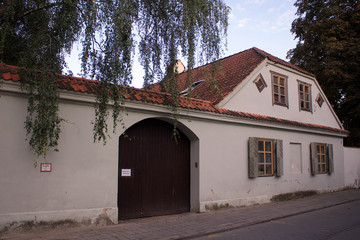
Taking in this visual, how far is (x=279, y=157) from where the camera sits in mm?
11828

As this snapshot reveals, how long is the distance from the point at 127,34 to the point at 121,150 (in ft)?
11.1

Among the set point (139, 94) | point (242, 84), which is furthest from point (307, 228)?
point (242, 84)

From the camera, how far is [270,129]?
38.9ft

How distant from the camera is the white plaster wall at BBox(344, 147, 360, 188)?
16389 millimetres

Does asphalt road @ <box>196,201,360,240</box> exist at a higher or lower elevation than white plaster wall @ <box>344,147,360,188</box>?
lower

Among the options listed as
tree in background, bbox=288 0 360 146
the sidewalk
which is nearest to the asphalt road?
the sidewalk

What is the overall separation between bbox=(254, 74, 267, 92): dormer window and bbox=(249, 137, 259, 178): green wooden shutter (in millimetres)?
2329

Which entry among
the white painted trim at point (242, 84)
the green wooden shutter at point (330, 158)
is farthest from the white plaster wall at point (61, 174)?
the green wooden shutter at point (330, 158)

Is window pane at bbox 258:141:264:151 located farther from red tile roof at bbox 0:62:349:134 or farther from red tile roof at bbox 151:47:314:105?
red tile roof at bbox 151:47:314:105

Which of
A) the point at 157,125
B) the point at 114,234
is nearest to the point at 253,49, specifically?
the point at 157,125

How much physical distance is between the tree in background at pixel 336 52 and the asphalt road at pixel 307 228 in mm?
11459

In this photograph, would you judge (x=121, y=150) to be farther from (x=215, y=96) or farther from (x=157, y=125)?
(x=215, y=96)

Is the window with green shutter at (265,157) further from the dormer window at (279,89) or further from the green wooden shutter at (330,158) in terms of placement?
the green wooden shutter at (330,158)

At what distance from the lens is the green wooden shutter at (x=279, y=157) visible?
1173 centimetres
